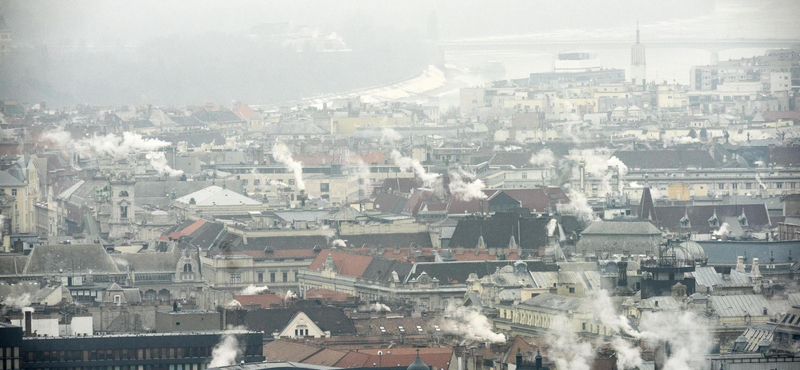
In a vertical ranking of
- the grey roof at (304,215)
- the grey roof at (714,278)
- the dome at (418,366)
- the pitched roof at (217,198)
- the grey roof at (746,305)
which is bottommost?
the dome at (418,366)

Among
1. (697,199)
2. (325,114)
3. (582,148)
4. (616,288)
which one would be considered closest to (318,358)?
(616,288)

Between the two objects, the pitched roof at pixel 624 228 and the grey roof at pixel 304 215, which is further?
the grey roof at pixel 304 215

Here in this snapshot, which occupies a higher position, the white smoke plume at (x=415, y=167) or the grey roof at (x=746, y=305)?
the white smoke plume at (x=415, y=167)

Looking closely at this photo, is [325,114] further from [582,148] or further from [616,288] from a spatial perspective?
[616,288]

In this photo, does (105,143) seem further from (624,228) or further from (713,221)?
(624,228)

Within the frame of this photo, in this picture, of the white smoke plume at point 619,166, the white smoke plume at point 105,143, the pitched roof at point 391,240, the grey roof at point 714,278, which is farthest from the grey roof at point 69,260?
the white smoke plume at point 105,143

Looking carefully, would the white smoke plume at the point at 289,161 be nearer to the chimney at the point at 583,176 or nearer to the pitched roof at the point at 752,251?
the chimney at the point at 583,176
